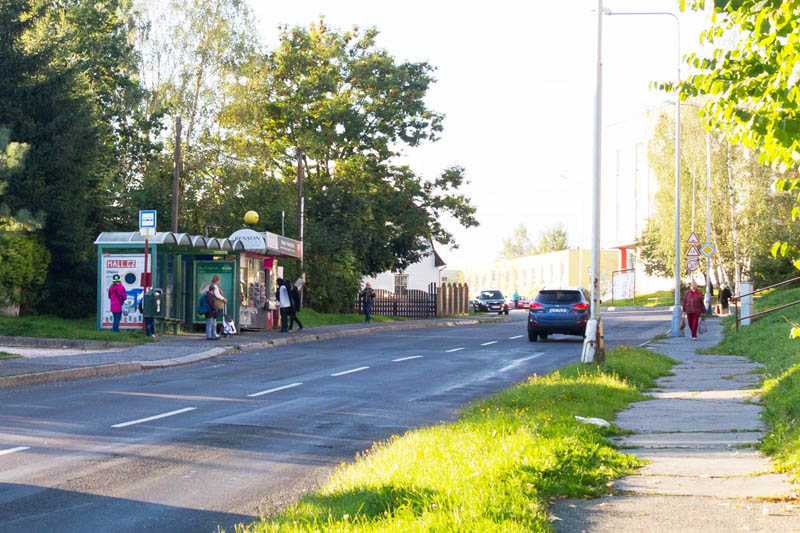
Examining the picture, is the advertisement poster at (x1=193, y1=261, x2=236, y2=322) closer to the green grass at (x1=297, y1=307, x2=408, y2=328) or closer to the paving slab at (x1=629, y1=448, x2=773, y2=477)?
the green grass at (x1=297, y1=307, x2=408, y2=328)

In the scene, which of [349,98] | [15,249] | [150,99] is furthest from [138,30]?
[15,249]

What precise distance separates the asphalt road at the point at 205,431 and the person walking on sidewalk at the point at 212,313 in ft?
18.3

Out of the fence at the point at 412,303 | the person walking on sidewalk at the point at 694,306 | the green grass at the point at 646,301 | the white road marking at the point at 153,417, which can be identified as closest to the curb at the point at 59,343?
the white road marking at the point at 153,417

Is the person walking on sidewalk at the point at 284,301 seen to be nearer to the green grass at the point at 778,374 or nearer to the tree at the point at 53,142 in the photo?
the tree at the point at 53,142

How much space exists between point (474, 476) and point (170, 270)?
25.1 metres

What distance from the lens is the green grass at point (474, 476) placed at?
5691 mm

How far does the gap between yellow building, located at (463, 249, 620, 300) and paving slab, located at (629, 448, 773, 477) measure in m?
85.4

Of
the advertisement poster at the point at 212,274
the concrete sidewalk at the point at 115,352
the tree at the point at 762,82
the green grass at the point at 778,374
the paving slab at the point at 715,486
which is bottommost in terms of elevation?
the concrete sidewalk at the point at 115,352

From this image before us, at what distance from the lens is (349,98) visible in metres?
48.1

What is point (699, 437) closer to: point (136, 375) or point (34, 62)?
point (136, 375)

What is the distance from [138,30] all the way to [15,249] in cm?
1778

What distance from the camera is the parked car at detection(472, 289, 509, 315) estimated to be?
72250 millimetres

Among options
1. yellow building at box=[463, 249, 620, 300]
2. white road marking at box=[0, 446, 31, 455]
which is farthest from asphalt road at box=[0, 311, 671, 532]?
yellow building at box=[463, 249, 620, 300]

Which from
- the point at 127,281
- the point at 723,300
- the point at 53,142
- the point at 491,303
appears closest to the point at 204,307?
the point at 127,281
